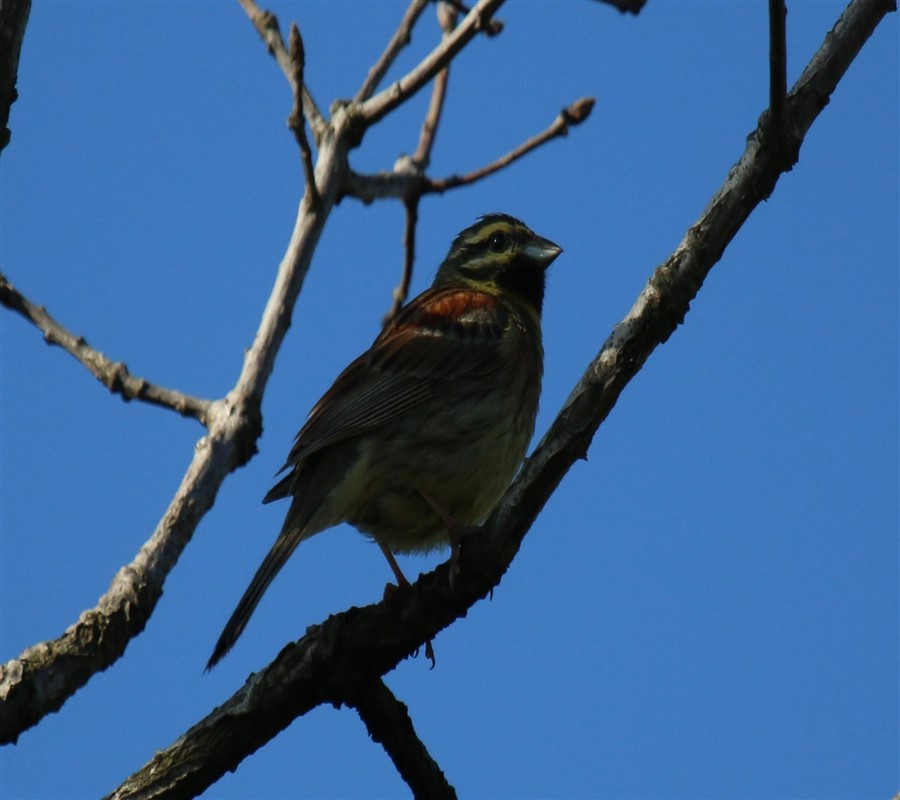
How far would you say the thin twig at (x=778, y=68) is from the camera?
4.28 metres

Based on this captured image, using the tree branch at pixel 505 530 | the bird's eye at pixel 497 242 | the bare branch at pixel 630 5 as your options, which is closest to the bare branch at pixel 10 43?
the tree branch at pixel 505 530

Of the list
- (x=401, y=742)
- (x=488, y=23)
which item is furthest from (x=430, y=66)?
(x=401, y=742)

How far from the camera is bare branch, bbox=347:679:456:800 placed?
16.3 ft

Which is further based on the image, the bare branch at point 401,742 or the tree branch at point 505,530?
the bare branch at point 401,742

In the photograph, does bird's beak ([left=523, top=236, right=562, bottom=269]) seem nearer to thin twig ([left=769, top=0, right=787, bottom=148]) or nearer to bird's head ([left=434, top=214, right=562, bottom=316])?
bird's head ([left=434, top=214, right=562, bottom=316])

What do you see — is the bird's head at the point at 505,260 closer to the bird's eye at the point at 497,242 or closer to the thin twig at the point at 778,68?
the bird's eye at the point at 497,242

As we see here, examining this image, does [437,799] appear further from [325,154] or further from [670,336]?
[325,154]

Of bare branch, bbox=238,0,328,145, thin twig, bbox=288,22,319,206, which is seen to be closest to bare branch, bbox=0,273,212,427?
thin twig, bbox=288,22,319,206

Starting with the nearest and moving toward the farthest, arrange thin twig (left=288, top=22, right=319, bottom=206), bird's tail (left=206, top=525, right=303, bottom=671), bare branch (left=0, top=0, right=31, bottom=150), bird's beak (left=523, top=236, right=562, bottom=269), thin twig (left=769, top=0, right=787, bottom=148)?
thin twig (left=769, top=0, right=787, bottom=148)
bare branch (left=0, top=0, right=31, bottom=150)
bird's tail (left=206, top=525, right=303, bottom=671)
thin twig (left=288, top=22, right=319, bottom=206)
bird's beak (left=523, top=236, right=562, bottom=269)

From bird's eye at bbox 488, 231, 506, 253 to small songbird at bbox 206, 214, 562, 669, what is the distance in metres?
0.86

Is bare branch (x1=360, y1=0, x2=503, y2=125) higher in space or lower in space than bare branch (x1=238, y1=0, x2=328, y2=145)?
lower

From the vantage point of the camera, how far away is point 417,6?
24.3 feet

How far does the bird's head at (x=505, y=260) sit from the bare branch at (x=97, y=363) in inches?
108

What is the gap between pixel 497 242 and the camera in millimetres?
8438
